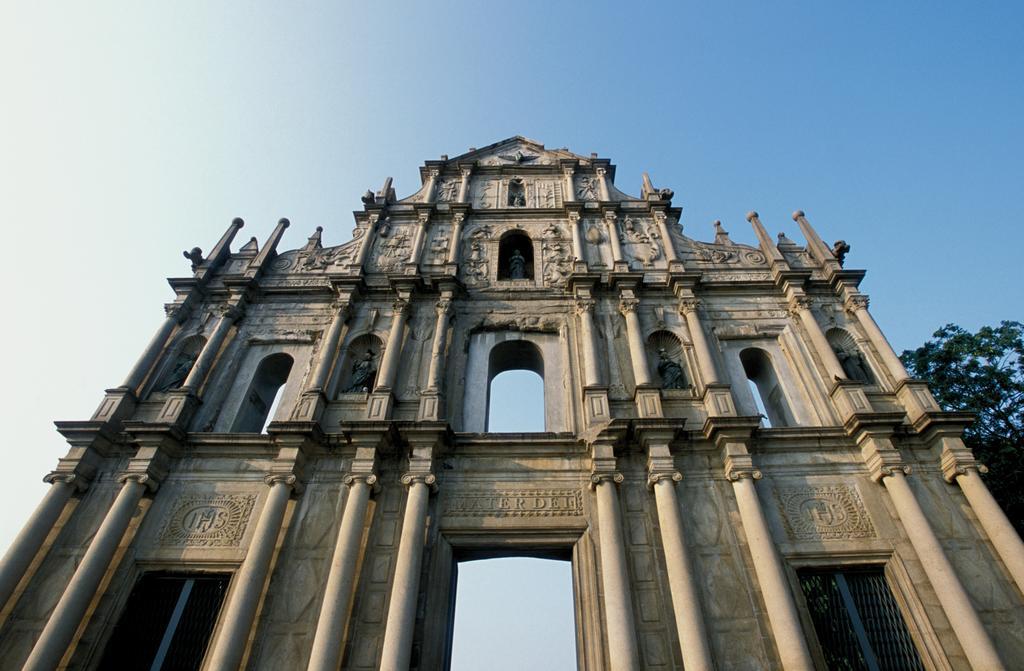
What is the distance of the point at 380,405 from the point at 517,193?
9.20 metres

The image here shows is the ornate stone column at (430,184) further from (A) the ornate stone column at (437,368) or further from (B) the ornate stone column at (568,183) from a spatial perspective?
(A) the ornate stone column at (437,368)

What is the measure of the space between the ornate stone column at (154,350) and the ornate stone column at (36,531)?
2.07 m

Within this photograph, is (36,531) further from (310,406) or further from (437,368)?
(437,368)

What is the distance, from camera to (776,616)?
26.0 ft

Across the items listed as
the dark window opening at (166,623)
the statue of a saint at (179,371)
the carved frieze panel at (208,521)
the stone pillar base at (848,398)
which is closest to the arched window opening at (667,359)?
the stone pillar base at (848,398)

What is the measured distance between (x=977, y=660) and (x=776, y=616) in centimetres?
248

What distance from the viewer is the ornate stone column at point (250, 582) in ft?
25.0

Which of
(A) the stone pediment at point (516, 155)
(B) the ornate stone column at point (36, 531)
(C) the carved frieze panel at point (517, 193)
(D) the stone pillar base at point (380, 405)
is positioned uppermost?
(A) the stone pediment at point (516, 155)

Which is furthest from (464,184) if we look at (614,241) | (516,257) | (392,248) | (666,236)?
(666,236)

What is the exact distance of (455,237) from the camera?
1495 centimetres

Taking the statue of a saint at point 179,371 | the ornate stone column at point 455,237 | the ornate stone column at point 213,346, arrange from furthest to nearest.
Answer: the ornate stone column at point 455,237, the statue of a saint at point 179,371, the ornate stone column at point 213,346

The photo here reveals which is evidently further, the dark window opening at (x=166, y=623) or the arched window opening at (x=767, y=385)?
the arched window opening at (x=767, y=385)

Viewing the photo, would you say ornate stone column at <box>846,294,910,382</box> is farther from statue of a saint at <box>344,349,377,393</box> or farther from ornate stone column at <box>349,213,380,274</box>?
ornate stone column at <box>349,213,380,274</box>

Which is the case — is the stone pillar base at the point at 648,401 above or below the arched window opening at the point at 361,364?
below
